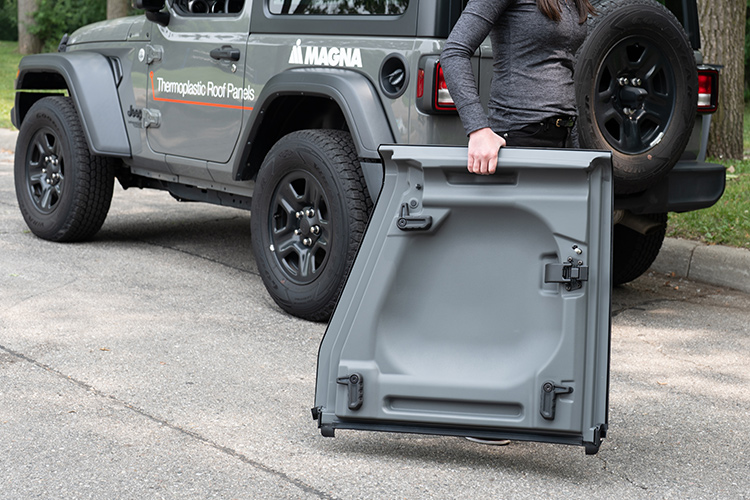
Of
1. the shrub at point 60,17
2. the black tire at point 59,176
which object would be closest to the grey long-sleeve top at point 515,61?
the black tire at point 59,176

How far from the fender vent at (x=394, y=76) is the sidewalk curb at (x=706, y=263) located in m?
2.53

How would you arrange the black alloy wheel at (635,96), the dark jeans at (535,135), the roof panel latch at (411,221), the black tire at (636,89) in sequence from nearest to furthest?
1. the roof panel latch at (411,221)
2. the dark jeans at (535,135)
3. the black tire at (636,89)
4. the black alloy wheel at (635,96)

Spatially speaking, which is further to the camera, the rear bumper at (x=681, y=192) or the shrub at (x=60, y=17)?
the shrub at (x=60, y=17)

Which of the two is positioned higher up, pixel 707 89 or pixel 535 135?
pixel 707 89

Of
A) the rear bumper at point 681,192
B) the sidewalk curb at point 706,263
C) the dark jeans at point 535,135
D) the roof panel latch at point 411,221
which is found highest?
the dark jeans at point 535,135

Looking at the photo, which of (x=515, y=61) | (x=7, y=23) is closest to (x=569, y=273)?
(x=515, y=61)

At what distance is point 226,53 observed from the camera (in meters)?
5.17

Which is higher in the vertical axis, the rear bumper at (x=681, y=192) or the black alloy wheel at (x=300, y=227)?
the rear bumper at (x=681, y=192)

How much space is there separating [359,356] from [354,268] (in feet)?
0.92

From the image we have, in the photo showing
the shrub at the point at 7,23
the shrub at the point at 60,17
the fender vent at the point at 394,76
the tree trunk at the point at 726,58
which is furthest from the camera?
the shrub at the point at 7,23

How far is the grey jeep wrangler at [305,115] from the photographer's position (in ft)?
14.0

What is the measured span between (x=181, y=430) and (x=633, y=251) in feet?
10.2

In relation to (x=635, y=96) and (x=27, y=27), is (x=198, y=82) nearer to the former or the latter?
(x=635, y=96)

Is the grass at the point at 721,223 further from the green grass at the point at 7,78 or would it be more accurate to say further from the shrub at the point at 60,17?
the shrub at the point at 60,17
